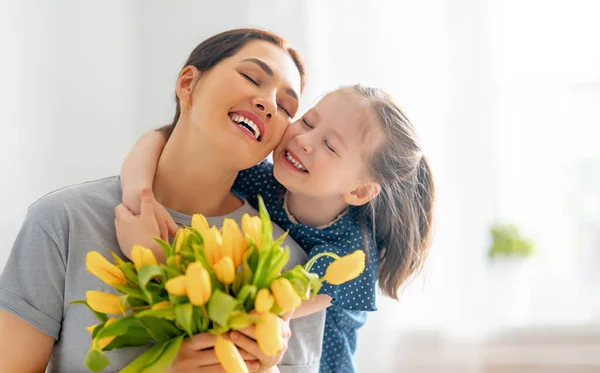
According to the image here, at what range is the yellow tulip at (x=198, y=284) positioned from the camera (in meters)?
0.95

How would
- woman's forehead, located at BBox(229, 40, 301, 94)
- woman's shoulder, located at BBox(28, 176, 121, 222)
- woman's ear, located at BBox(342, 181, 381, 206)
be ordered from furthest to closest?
1. woman's ear, located at BBox(342, 181, 381, 206)
2. woman's forehead, located at BBox(229, 40, 301, 94)
3. woman's shoulder, located at BBox(28, 176, 121, 222)

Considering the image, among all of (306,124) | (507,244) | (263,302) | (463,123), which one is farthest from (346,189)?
(507,244)

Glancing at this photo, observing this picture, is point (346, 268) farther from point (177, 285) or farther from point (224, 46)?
point (224, 46)

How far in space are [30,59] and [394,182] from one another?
1.23 m

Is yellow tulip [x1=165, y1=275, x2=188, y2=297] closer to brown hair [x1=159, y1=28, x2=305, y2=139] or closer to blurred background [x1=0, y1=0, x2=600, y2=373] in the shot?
brown hair [x1=159, y1=28, x2=305, y2=139]

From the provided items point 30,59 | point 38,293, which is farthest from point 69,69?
point 38,293

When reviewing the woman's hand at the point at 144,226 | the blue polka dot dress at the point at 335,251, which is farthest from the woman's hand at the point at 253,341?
the blue polka dot dress at the point at 335,251

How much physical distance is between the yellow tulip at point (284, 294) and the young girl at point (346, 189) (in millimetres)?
450

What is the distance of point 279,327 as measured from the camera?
1026 mm

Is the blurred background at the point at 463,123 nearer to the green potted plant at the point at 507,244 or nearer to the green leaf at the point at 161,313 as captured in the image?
the green potted plant at the point at 507,244

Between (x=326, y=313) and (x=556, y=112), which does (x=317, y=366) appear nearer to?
(x=326, y=313)

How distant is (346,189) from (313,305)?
0.30 meters

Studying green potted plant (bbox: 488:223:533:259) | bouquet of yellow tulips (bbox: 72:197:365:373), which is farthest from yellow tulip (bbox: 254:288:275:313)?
green potted plant (bbox: 488:223:533:259)

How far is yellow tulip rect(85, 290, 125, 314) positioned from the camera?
3.44 ft
